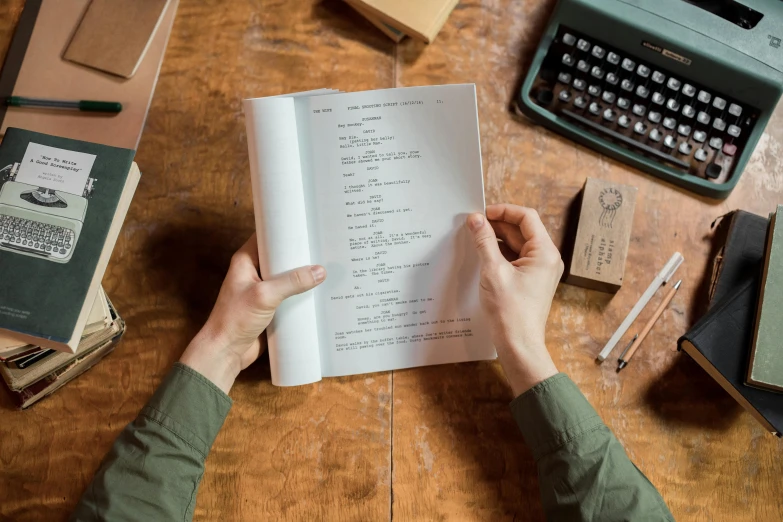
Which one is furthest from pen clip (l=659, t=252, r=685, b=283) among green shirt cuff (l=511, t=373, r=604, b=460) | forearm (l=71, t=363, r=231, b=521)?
forearm (l=71, t=363, r=231, b=521)

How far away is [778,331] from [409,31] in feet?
2.58

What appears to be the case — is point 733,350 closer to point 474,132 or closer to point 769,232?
point 769,232

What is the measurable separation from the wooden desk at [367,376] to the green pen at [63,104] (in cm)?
8

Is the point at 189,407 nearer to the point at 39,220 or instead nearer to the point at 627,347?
the point at 39,220

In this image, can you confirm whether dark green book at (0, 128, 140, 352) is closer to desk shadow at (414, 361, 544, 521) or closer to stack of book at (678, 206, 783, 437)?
desk shadow at (414, 361, 544, 521)

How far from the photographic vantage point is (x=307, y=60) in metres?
1.13

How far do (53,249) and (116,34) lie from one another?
465 mm

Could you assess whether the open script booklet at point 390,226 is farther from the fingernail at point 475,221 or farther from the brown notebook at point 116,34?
the brown notebook at point 116,34

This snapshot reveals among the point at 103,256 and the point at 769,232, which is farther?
the point at 769,232

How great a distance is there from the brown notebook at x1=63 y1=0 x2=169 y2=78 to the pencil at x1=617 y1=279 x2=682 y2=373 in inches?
39.2

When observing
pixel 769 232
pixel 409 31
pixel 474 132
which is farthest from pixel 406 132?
pixel 769 232

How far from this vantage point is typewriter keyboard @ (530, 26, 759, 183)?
3.55 ft

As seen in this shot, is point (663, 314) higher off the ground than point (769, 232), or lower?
lower

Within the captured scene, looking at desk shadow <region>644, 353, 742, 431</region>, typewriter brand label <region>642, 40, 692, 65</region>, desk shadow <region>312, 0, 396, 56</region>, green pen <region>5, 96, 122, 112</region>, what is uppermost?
typewriter brand label <region>642, 40, 692, 65</region>
